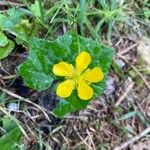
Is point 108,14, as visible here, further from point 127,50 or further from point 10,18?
point 10,18

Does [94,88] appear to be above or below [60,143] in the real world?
above

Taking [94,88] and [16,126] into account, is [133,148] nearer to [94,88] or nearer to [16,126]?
[94,88]

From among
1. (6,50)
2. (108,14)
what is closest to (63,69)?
(6,50)

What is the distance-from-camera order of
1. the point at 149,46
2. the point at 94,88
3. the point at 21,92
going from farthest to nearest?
1. the point at 149,46
2. the point at 21,92
3. the point at 94,88

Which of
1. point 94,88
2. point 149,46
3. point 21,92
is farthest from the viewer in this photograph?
point 149,46

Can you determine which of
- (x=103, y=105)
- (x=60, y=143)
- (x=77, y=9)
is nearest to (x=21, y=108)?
(x=60, y=143)

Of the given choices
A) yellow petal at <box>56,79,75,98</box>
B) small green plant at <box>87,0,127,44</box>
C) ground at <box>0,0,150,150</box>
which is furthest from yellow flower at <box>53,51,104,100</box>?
small green plant at <box>87,0,127,44</box>
